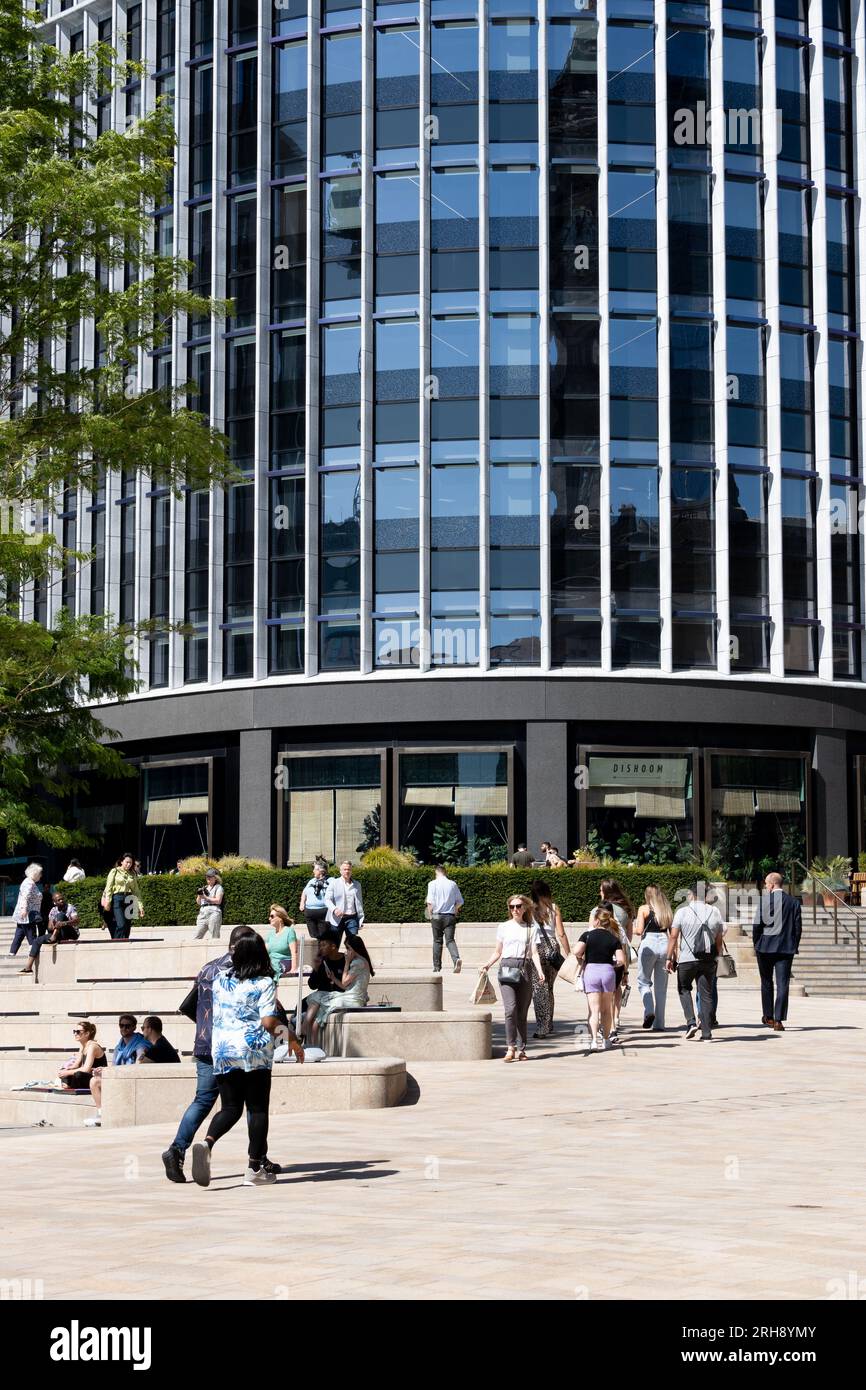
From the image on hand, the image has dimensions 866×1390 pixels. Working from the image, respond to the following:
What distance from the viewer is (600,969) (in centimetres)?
2058

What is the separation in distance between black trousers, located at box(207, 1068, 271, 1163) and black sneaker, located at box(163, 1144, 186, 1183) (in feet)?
0.97

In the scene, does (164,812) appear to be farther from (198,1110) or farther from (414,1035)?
(198,1110)

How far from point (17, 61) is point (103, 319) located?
307cm

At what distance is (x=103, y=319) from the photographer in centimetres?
1938

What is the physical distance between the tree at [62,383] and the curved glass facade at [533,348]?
27.2 m

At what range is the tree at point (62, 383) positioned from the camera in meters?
18.9

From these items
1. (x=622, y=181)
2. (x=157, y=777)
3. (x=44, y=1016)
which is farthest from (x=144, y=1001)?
(x=622, y=181)

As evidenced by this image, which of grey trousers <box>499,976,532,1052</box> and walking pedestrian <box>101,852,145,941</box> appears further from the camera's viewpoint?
walking pedestrian <box>101,852,145,941</box>

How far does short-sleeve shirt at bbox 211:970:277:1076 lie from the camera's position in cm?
1159

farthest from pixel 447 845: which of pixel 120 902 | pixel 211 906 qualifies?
pixel 211 906

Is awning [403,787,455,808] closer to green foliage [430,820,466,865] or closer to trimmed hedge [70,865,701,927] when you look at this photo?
green foliage [430,820,466,865]

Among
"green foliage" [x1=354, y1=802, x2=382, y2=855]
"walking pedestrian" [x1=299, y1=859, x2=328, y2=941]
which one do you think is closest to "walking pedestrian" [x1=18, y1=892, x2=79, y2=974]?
"walking pedestrian" [x1=299, y1=859, x2=328, y2=941]

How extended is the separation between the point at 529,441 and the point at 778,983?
26.2 meters
